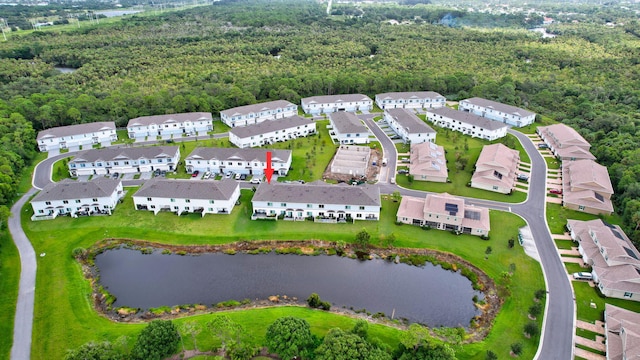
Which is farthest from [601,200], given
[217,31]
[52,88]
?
[217,31]

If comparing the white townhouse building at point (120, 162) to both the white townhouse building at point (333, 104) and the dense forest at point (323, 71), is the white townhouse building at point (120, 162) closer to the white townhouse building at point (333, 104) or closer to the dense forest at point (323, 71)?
the dense forest at point (323, 71)

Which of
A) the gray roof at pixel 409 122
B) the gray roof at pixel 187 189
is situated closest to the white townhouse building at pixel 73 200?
the gray roof at pixel 187 189

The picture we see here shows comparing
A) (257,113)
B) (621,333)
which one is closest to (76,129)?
(257,113)

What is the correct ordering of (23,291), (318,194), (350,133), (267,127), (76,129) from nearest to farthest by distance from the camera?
1. (23,291)
2. (318,194)
3. (76,129)
4. (350,133)
5. (267,127)

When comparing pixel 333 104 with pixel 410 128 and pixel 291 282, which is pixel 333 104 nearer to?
pixel 410 128

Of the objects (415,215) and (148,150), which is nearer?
(415,215)

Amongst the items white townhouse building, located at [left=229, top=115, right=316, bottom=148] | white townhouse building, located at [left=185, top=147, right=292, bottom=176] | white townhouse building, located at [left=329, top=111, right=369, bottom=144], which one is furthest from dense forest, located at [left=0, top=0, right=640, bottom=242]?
white townhouse building, located at [left=185, top=147, right=292, bottom=176]

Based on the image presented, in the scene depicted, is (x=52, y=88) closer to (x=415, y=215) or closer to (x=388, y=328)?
(x=415, y=215)
